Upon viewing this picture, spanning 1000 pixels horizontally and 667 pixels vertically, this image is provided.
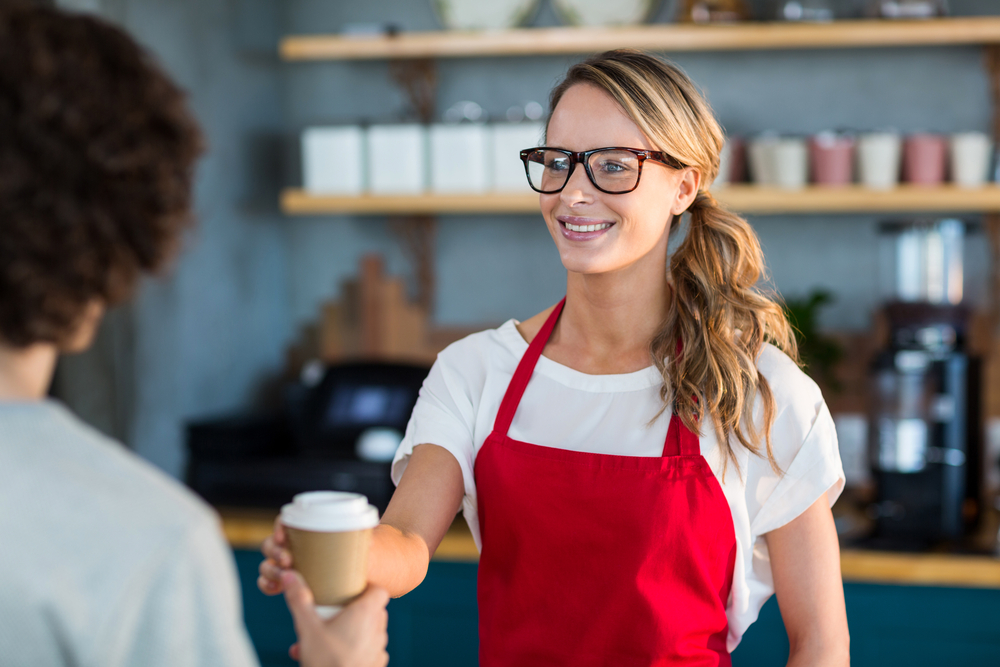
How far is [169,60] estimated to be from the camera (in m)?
2.51

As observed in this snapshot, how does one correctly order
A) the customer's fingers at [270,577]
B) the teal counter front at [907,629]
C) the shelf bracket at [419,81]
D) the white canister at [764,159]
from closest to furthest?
the customer's fingers at [270,577]
the teal counter front at [907,629]
the white canister at [764,159]
the shelf bracket at [419,81]

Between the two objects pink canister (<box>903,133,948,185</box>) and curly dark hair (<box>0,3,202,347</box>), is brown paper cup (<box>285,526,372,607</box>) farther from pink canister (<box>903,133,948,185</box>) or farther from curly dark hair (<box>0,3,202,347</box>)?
pink canister (<box>903,133,948,185</box>)

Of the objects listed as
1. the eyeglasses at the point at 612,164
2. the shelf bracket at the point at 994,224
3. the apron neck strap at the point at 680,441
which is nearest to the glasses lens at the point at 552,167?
the eyeglasses at the point at 612,164

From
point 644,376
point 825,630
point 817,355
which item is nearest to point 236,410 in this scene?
point 817,355

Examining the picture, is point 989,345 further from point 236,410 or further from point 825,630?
point 236,410

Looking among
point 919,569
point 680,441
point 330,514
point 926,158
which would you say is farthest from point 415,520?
point 926,158

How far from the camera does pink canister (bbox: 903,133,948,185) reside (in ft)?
7.93

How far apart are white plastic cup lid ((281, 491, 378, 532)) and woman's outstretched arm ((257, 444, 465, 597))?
0.92 feet

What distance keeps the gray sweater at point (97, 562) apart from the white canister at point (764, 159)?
2.16 meters

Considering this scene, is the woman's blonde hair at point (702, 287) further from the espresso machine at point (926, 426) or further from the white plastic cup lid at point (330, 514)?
A: the espresso machine at point (926, 426)

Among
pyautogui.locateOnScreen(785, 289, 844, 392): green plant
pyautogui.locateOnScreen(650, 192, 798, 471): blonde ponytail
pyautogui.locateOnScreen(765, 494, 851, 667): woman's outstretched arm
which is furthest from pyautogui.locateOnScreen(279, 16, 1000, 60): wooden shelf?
pyautogui.locateOnScreen(765, 494, 851, 667): woman's outstretched arm

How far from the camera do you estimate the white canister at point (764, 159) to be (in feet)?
8.13

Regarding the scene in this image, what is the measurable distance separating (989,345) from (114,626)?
2.69 meters

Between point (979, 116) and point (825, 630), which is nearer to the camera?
point (825, 630)
